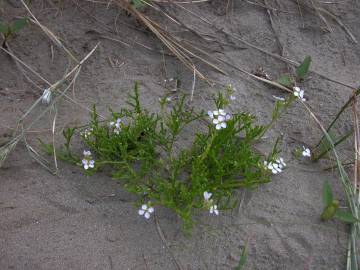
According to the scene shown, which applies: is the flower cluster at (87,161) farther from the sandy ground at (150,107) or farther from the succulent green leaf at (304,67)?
A: the succulent green leaf at (304,67)

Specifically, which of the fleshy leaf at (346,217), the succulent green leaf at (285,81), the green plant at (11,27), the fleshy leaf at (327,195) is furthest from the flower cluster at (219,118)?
the green plant at (11,27)

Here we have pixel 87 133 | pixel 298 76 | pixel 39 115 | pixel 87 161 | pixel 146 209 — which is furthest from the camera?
pixel 298 76

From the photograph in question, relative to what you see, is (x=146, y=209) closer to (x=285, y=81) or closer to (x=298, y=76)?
(x=285, y=81)

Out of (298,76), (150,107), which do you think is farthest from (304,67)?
(150,107)

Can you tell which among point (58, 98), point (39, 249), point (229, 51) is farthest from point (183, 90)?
point (39, 249)

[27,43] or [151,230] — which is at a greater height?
[27,43]

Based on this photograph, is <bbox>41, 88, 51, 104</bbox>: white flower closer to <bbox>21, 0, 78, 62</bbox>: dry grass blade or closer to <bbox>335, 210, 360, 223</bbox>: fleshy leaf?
<bbox>21, 0, 78, 62</bbox>: dry grass blade

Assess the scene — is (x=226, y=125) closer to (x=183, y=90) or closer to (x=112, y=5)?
(x=183, y=90)
